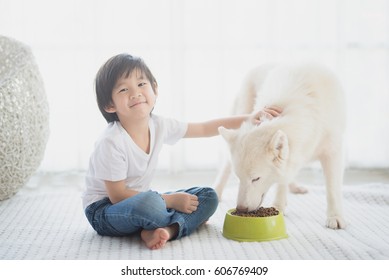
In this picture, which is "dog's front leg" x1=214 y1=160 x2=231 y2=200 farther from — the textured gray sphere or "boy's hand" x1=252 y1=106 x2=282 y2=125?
the textured gray sphere

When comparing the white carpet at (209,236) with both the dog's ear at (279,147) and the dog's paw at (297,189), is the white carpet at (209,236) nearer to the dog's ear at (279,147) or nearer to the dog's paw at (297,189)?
the dog's paw at (297,189)

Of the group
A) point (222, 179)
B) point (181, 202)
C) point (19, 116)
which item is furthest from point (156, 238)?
point (19, 116)

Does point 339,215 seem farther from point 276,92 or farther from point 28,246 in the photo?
point 28,246

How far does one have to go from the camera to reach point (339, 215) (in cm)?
224

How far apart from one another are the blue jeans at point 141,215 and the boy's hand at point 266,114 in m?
0.34

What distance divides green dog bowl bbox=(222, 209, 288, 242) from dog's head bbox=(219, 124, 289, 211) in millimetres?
62

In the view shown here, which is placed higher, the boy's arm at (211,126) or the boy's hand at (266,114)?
the boy's hand at (266,114)

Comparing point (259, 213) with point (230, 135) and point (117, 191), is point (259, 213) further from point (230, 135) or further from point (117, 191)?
point (117, 191)

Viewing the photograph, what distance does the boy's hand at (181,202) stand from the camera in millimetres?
2076

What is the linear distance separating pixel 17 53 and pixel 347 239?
1.78 m

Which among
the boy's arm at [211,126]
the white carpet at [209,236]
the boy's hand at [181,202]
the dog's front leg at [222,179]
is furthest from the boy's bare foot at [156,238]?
the dog's front leg at [222,179]

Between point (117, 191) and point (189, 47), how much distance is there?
72.4 inches

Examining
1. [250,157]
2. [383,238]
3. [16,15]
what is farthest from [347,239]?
[16,15]

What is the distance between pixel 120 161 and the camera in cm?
201
